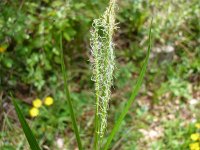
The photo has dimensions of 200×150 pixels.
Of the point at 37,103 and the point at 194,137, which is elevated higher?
the point at 37,103

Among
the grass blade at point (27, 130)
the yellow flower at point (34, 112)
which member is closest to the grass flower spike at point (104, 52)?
the grass blade at point (27, 130)

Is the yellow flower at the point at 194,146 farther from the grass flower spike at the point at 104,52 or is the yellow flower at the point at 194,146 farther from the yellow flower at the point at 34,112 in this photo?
the grass flower spike at the point at 104,52

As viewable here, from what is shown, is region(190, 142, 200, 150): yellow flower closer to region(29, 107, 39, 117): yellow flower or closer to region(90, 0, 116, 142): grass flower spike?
region(29, 107, 39, 117): yellow flower

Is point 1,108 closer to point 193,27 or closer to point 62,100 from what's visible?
point 62,100

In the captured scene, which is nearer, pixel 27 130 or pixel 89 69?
pixel 27 130

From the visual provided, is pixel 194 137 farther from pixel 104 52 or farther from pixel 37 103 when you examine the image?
pixel 104 52

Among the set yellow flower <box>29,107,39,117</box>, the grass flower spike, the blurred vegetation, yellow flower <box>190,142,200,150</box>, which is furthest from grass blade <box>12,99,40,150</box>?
yellow flower <box>190,142,200,150</box>

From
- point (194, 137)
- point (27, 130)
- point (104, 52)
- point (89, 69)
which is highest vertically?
point (89, 69)

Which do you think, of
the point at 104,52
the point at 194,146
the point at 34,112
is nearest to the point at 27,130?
the point at 104,52
